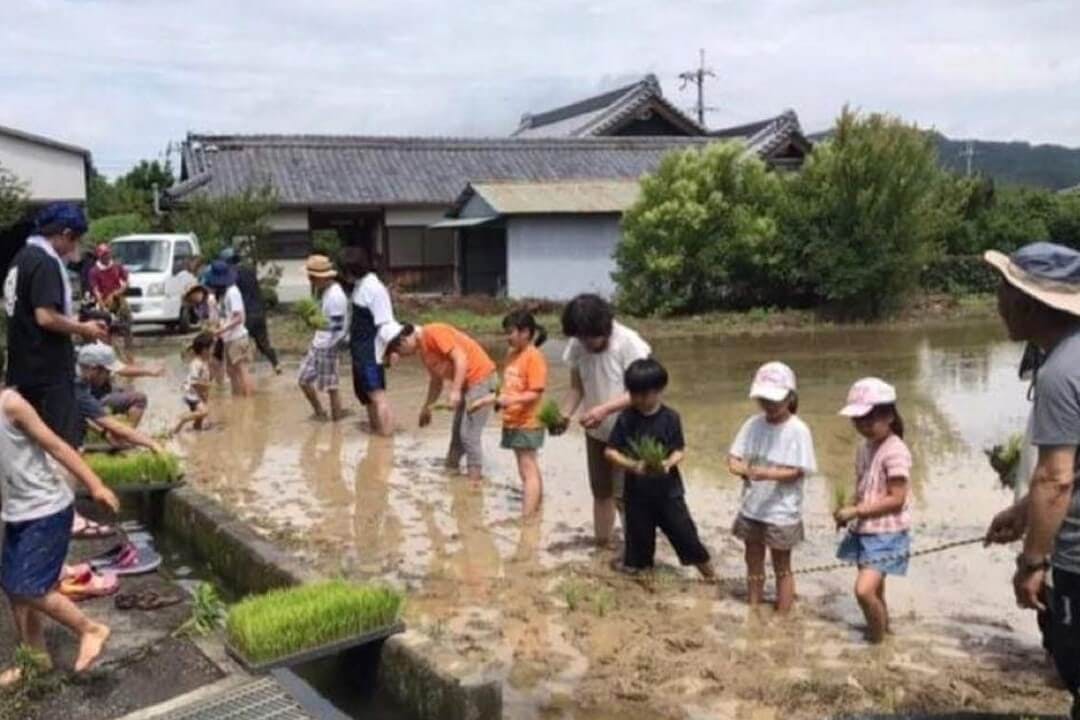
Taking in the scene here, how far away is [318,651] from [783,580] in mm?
2309

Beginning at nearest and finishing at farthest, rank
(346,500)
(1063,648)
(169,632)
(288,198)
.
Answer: (1063,648) < (169,632) < (346,500) < (288,198)

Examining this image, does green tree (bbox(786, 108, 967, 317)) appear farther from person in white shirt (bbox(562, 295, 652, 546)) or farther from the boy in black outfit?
the boy in black outfit

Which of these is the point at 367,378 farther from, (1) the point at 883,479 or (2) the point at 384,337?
(1) the point at 883,479

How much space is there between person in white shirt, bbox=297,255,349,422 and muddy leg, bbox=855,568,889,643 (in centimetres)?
692

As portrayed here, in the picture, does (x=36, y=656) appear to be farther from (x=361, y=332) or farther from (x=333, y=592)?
(x=361, y=332)

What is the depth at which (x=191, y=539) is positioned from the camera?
7.65 metres

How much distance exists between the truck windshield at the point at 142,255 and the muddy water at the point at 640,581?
10.2m

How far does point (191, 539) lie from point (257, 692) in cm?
331

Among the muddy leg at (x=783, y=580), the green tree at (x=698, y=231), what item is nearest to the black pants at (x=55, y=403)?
the muddy leg at (x=783, y=580)

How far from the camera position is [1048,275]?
338 centimetres

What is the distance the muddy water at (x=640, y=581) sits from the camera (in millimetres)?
4754

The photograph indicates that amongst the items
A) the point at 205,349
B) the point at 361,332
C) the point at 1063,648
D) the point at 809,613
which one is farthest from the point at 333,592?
the point at 205,349

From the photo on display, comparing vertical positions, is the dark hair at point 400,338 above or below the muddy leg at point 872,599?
above

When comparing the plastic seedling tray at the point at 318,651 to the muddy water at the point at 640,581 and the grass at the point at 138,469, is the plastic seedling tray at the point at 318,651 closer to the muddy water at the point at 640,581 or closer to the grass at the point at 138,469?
the muddy water at the point at 640,581
